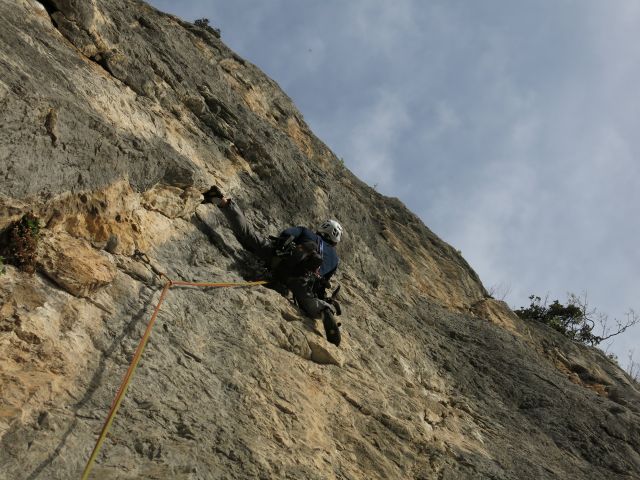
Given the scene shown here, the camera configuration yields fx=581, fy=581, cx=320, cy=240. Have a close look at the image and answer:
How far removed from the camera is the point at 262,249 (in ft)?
26.7

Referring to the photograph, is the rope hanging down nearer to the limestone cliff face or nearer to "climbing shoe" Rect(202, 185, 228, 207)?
the limestone cliff face

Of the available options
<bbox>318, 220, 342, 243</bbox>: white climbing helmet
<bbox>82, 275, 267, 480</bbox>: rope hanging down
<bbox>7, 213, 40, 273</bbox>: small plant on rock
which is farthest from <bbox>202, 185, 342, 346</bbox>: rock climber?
<bbox>7, 213, 40, 273</bbox>: small plant on rock

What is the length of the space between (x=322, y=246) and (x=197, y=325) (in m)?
3.44

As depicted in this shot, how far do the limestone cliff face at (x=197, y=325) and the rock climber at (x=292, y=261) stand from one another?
22 centimetres

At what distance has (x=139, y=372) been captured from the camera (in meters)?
4.94

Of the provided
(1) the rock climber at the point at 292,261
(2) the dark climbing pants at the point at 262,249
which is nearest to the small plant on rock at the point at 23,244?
(1) the rock climber at the point at 292,261

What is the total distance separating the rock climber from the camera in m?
7.65

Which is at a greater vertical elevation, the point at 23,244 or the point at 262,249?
the point at 262,249

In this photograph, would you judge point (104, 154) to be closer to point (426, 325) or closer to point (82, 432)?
point (82, 432)

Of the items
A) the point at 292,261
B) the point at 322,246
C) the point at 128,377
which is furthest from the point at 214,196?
the point at 128,377

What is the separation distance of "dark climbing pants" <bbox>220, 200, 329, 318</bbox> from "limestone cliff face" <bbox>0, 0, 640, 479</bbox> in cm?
22

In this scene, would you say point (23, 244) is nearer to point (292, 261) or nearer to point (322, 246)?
point (292, 261)

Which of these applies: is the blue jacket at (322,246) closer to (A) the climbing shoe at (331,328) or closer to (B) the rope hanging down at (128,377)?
(A) the climbing shoe at (331,328)

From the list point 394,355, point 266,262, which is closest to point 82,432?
point 266,262
